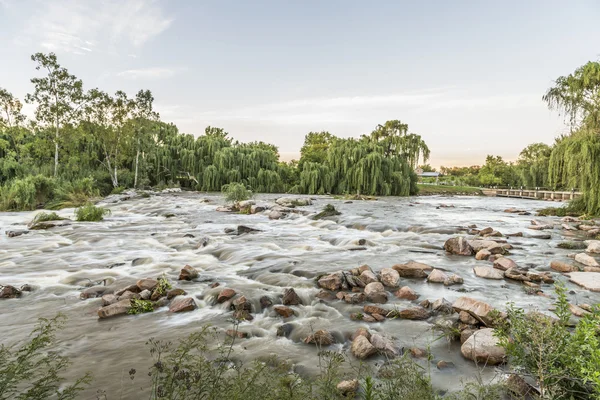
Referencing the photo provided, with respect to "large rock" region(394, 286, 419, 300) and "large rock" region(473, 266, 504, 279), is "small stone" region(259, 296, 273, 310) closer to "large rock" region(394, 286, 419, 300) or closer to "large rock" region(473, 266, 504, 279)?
"large rock" region(394, 286, 419, 300)

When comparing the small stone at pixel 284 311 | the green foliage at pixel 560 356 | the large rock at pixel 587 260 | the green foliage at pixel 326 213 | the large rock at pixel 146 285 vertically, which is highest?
the green foliage at pixel 560 356

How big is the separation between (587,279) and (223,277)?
6527 millimetres

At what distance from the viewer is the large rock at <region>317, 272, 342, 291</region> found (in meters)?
5.58

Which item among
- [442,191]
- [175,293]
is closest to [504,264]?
[175,293]

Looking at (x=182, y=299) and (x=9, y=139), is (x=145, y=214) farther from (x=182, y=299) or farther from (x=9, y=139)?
(x=9, y=139)

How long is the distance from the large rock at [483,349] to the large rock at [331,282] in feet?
7.41

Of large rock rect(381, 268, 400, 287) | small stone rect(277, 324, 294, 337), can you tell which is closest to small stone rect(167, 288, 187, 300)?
small stone rect(277, 324, 294, 337)

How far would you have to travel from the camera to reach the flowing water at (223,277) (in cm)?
366

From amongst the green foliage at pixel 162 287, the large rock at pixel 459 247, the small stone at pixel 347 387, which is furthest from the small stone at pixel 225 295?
the large rock at pixel 459 247

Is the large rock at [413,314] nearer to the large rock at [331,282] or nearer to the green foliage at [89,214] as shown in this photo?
the large rock at [331,282]

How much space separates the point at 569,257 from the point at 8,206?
23.8m

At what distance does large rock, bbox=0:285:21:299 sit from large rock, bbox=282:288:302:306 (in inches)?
165

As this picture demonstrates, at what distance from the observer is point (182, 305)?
4781mm

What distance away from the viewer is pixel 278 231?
12.0 m
